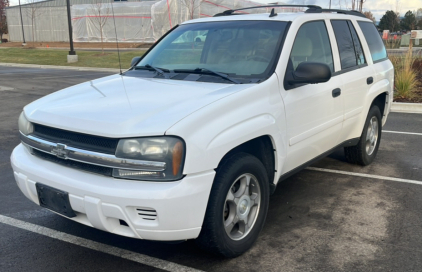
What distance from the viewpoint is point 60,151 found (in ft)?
10.2

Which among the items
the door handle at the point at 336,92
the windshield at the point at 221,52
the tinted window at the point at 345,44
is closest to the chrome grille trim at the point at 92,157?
the windshield at the point at 221,52

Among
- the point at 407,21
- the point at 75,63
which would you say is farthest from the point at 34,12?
the point at 407,21

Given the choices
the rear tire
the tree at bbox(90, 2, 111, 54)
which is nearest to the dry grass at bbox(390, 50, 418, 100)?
the rear tire

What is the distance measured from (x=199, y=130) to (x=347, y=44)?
2.84 meters

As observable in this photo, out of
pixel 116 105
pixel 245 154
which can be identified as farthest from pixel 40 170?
pixel 245 154

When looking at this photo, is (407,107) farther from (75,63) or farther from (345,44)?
(75,63)

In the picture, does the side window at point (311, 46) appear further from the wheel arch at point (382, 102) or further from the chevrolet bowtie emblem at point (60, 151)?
the chevrolet bowtie emblem at point (60, 151)

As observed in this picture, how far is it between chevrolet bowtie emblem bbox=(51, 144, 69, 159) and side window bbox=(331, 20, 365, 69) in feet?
10.1

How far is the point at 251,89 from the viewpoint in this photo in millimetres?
3441

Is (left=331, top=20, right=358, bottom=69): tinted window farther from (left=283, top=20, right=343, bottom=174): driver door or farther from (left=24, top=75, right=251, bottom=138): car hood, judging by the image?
(left=24, top=75, right=251, bottom=138): car hood

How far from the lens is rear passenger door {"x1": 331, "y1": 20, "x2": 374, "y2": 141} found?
4.77 metres

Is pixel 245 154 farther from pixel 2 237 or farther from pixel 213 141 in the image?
pixel 2 237

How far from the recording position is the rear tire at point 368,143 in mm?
5531

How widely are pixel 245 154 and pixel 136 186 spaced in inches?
36.1
